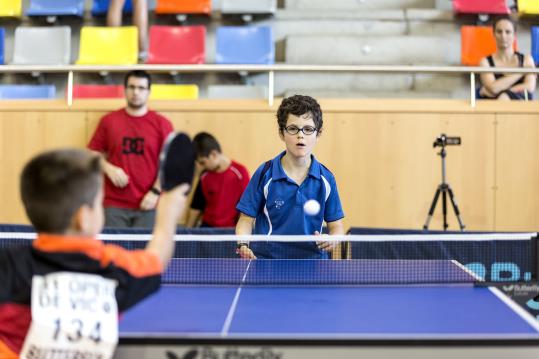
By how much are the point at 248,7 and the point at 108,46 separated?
2052mm

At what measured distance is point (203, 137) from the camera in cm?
734

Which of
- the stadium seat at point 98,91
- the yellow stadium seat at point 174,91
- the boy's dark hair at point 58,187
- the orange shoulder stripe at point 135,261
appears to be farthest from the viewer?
the stadium seat at point 98,91

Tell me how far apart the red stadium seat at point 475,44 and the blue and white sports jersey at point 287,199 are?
17.8ft

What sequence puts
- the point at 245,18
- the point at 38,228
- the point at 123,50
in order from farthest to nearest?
the point at 245,18
the point at 123,50
the point at 38,228

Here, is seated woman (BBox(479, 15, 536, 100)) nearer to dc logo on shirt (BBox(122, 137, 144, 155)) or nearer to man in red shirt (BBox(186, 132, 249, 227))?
man in red shirt (BBox(186, 132, 249, 227))

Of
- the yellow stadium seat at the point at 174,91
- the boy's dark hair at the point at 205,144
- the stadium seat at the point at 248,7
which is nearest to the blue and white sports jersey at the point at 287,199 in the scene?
the boy's dark hair at the point at 205,144

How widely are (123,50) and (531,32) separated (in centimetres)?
555

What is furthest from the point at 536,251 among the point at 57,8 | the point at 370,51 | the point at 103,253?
the point at 57,8

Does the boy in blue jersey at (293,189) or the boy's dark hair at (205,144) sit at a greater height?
the boy's dark hair at (205,144)

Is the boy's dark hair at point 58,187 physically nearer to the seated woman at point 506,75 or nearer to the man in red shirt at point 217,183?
the man in red shirt at point 217,183

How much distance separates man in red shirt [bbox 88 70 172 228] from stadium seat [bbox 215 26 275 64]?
2.43 m

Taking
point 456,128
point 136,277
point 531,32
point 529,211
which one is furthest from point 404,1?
point 136,277

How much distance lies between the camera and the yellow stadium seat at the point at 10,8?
33.9ft

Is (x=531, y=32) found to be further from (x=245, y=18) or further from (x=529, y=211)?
(x=245, y=18)
